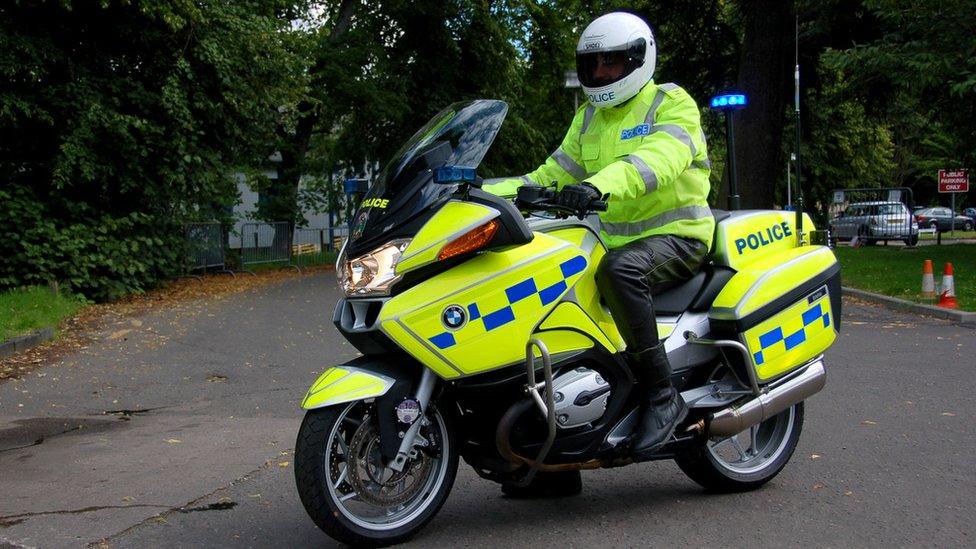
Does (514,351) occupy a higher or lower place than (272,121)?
lower

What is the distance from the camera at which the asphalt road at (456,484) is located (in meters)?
4.62

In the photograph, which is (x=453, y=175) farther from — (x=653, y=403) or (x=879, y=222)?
(x=879, y=222)

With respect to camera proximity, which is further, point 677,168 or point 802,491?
point 802,491

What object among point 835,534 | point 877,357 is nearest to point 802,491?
point 835,534

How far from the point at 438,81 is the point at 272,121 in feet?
36.7

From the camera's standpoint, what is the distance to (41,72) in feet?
51.9

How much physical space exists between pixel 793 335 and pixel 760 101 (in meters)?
18.4

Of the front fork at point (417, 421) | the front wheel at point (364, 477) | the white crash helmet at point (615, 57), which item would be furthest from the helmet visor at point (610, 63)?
the front wheel at point (364, 477)

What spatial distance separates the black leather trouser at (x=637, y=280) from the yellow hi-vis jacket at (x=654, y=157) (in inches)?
6.1

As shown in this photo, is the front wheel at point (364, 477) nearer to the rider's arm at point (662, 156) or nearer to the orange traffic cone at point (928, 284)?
the rider's arm at point (662, 156)

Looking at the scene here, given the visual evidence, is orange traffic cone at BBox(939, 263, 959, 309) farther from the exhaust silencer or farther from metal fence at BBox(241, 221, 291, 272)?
metal fence at BBox(241, 221, 291, 272)

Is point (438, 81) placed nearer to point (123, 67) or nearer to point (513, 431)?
point (123, 67)

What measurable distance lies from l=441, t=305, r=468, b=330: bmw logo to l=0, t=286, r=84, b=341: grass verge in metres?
8.63

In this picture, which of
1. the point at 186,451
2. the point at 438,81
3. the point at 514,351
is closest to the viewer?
the point at 514,351
